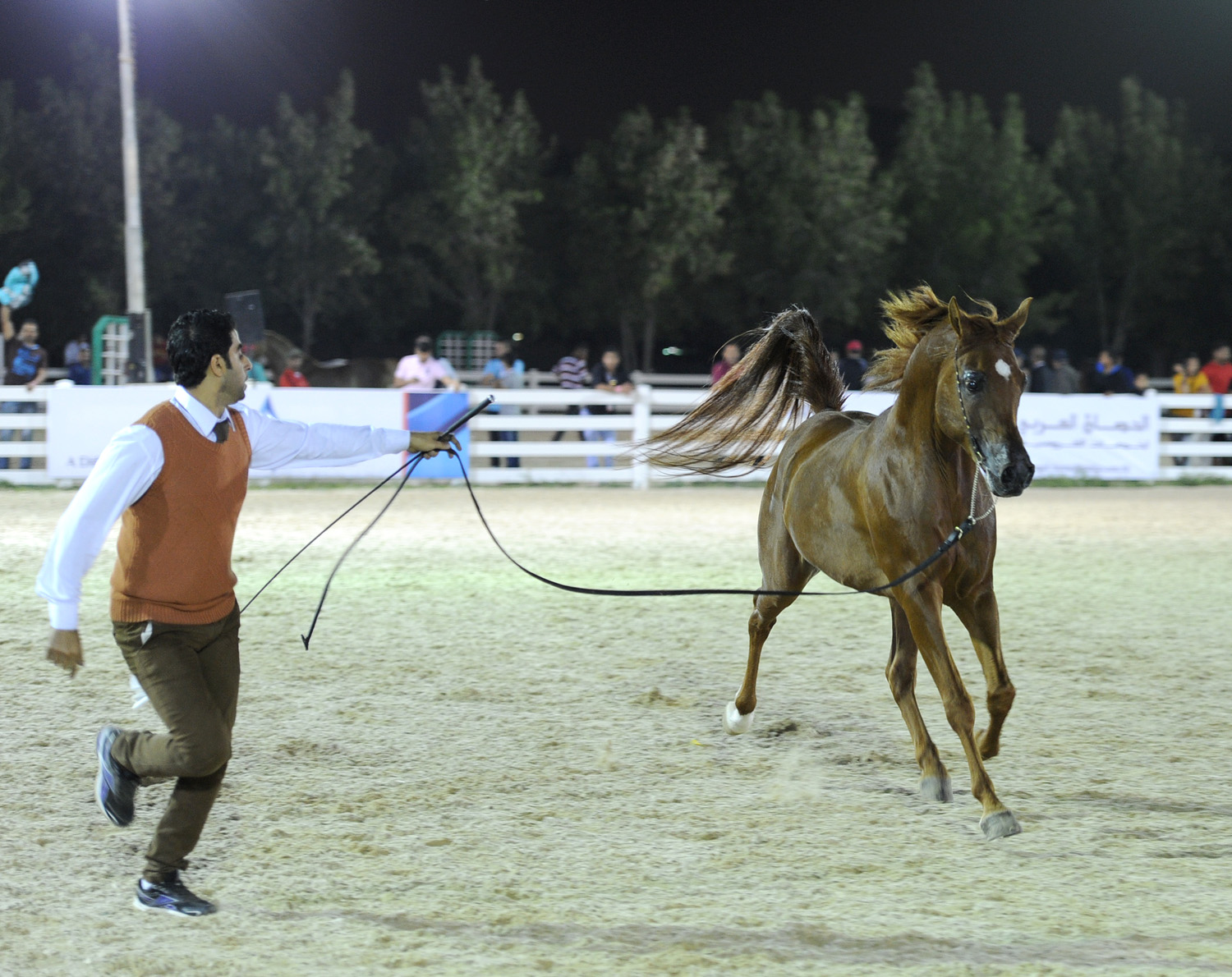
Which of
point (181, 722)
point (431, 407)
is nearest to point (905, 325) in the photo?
point (181, 722)

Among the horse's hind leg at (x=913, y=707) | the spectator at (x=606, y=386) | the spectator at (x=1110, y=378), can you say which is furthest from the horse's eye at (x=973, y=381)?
the spectator at (x=1110, y=378)

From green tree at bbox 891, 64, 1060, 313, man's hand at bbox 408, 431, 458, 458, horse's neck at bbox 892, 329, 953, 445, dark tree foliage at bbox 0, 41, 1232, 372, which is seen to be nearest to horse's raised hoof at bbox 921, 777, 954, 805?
horse's neck at bbox 892, 329, 953, 445

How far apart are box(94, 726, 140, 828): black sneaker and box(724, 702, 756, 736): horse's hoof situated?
8.23 ft

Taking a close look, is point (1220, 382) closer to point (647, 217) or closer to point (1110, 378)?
point (1110, 378)

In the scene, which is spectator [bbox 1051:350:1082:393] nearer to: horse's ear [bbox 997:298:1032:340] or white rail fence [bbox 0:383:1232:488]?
A: white rail fence [bbox 0:383:1232:488]

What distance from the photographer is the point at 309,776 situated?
4.73 m

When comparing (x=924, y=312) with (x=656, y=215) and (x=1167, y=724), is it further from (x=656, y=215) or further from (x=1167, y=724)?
(x=656, y=215)

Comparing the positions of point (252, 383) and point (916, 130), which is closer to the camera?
point (252, 383)

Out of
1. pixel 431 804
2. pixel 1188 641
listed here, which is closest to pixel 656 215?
pixel 1188 641

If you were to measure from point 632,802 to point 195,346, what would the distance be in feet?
6.92

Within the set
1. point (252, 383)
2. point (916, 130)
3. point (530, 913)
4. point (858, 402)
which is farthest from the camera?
point (916, 130)

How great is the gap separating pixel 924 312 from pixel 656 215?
4114 centimetres

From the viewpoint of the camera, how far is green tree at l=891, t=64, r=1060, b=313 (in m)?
50.0

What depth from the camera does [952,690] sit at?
4.31 meters
